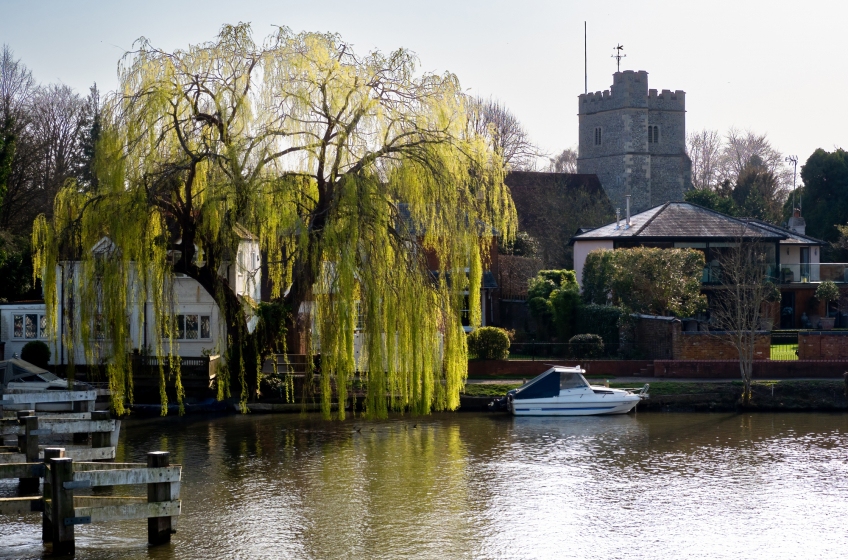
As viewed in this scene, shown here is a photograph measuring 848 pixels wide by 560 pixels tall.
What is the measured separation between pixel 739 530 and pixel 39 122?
155ft

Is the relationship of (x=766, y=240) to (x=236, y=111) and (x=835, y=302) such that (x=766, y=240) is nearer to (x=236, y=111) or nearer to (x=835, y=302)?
(x=835, y=302)

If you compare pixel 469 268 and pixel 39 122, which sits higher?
pixel 39 122

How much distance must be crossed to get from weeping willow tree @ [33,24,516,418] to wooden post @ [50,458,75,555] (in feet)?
28.4

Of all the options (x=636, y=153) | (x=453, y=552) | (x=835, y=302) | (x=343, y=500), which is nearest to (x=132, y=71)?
(x=343, y=500)

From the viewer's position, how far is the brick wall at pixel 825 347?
33.2 m

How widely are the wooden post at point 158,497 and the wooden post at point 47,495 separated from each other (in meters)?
1.40

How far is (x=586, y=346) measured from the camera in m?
34.7

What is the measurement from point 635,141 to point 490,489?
62516 millimetres

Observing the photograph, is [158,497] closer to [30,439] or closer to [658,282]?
[30,439]

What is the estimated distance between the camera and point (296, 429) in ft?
87.0

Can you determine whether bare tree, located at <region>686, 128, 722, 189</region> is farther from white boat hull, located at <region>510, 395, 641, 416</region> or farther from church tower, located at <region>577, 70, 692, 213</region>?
white boat hull, located at <region>510, 395, 641, 416</region>

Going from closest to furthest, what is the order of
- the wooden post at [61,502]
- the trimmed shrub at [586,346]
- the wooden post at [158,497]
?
the wooden post at [61,502] < the wooden post at [158,497] < the trimmed shrub at [586,346]

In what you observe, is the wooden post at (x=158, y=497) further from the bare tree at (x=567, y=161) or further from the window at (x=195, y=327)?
the bare tree at (x=567, y=161)

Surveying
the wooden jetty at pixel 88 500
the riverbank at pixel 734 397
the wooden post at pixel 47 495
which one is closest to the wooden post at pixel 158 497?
the wooden jetty at pixel 88 500
